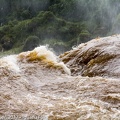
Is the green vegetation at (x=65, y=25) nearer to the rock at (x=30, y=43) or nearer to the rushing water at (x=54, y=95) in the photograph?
the rock at (x=30, y=43)

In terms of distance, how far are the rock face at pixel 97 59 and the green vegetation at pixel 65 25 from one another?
28130 millimetres

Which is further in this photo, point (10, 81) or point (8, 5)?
point (8, 5)

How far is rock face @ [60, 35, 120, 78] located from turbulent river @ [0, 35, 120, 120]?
329 mm

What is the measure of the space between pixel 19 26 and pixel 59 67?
127 ft

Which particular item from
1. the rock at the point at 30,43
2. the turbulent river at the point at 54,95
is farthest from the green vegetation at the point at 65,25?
the turbulent river at the point at 54,95

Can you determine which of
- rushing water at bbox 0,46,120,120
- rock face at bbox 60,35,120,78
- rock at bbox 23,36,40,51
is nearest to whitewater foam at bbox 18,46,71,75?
rushing water at bbox 0,46,120,120

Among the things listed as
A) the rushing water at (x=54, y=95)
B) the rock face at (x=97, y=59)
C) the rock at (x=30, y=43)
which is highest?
the rock at (x=30, y=43)

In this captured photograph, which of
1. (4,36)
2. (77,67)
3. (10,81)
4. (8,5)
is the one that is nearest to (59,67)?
(77,67)

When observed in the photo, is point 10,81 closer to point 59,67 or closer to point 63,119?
point 59,67

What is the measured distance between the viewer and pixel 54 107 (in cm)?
414

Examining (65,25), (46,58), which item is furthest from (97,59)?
(65,25)

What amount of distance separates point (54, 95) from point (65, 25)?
3758 centimetres

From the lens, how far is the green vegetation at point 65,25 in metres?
38.3

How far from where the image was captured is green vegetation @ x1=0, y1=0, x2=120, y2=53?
38.3 meters
